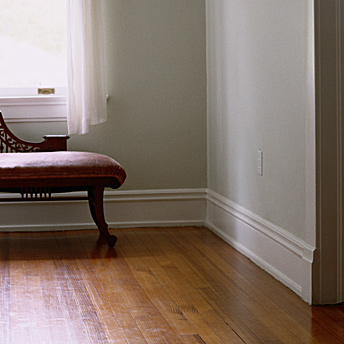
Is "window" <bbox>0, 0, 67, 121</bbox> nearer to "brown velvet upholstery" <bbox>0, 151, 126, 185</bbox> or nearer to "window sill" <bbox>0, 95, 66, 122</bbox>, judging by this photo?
"window sill" <bbox>0, 95, 66, 122</bbox>

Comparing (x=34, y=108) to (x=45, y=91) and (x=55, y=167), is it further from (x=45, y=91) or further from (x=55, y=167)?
(x=55, y=167)

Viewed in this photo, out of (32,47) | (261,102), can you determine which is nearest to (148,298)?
(261,102)

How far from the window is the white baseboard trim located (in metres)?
1.33

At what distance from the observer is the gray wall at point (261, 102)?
8.23 feet

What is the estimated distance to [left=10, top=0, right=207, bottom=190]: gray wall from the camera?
396cm

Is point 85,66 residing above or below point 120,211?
above

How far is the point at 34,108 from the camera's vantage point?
12.8 feet

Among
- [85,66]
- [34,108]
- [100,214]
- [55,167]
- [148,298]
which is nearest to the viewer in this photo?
[148,298]

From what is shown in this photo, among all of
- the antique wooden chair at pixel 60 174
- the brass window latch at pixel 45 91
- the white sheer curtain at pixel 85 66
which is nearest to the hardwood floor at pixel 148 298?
the antique wooden chair at pixel 60 174

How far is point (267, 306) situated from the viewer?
2361 millimetres

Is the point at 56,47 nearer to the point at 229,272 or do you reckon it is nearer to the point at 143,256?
the point at 143,256

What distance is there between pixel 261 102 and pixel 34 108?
1608 millimetres

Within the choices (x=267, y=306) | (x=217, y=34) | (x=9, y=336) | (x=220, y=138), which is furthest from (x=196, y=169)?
(x=9, y=336)

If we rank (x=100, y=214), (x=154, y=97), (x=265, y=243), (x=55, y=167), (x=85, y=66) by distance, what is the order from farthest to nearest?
(x=154, y=97) < (x=85, y=66) < (x=100, y=214) < (x=55, y=167) < (x=265, y=243)
